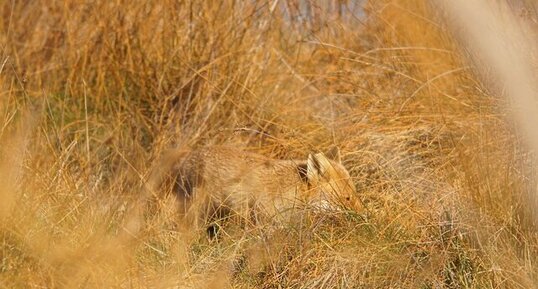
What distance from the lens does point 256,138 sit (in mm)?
7160

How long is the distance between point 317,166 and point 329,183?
392 millimetres

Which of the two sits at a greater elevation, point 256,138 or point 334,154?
point 256,138

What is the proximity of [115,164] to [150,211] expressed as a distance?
1244 millimetres

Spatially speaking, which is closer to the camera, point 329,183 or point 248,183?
point 329,183

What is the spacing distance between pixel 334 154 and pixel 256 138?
0.74 m

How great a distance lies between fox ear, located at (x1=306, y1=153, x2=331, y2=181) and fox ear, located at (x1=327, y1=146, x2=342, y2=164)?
0.61 feet

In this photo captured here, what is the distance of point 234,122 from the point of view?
7332 mm

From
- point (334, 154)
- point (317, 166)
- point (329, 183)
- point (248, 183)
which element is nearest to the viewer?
point (329, 183)

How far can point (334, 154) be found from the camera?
6.57m

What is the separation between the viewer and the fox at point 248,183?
18.8ft

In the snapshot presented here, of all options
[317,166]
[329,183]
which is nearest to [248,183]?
[317,166]

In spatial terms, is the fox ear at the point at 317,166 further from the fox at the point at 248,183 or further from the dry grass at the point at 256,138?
the dry grass at the point at 256,138

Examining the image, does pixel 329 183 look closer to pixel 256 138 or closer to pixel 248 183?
pixel 248 183

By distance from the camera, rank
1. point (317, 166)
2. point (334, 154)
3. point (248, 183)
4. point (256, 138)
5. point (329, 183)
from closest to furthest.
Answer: point (329, 183) → point (317, 166) → point (248, 183) → point (334, 154) → point (256, 138)
